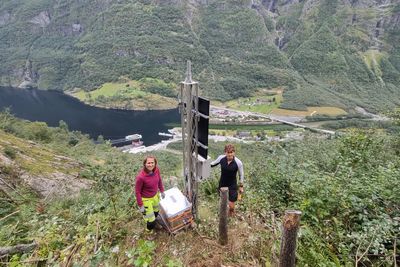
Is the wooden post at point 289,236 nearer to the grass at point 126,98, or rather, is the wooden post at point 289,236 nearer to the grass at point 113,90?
the grass at point 126,98

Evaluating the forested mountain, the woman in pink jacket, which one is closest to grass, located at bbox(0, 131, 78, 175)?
the woman in pink jacket

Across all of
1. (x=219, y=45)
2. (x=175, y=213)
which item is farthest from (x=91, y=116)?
(x=219, y=45)

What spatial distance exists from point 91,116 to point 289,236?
72061mm

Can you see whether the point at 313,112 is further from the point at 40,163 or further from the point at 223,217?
the point at 223,217

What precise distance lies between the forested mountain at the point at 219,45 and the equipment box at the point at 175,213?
289ft

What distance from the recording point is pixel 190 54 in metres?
124

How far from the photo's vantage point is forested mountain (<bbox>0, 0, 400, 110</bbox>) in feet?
358

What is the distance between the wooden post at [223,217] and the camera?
12.2 feet

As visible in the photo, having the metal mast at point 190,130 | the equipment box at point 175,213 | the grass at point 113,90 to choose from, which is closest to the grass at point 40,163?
the equipment box at point 175,213

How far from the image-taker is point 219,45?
138m

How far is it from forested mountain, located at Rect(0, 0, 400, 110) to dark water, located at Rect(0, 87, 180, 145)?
74.7 feet

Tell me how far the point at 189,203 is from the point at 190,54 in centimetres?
12508

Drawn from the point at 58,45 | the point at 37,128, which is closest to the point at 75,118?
the point at 37,128

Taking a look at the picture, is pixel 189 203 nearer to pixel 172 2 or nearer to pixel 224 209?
pixel 224 209
